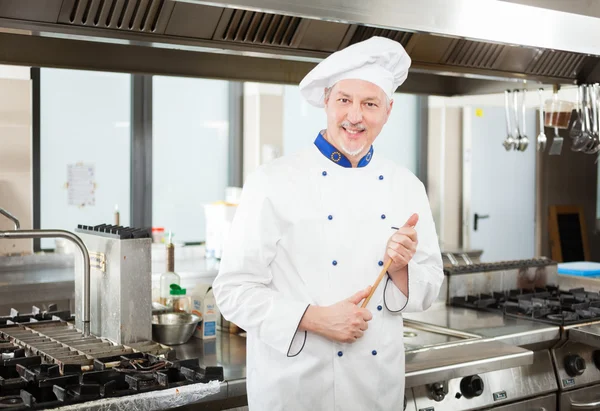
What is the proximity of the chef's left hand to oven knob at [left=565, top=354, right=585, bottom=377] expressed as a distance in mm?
1380

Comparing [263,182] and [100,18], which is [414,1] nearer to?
[263,182]

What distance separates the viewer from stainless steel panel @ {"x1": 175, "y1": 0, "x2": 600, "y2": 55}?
192 cm

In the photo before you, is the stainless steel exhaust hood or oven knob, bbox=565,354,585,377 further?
oven knob, bbox=565,354,585,377

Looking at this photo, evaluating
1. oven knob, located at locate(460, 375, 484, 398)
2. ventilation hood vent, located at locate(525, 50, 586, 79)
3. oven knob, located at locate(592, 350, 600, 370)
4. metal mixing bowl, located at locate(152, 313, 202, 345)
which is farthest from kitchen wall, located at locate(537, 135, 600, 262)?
metal mixing bowl, located at locate(152, 313, 202, 345)

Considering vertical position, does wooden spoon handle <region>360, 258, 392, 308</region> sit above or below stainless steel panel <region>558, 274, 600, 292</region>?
above

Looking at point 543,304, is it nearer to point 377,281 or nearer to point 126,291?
point 377,281

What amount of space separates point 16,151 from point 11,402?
3.29 metres

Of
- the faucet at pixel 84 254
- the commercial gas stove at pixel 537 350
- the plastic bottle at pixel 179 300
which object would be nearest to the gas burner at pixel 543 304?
the commercial gas stove at pixel 537 350

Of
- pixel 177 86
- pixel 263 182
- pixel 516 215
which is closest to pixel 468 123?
pixel 516 215

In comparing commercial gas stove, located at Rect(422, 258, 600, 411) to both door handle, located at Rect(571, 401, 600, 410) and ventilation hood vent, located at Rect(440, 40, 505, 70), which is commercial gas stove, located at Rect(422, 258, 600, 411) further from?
ventilation hood vent, located at Rect(440, 40, 505, 70)

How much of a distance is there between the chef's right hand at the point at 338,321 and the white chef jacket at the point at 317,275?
57 mm

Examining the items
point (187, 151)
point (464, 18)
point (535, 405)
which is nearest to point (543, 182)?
point (187, 151)

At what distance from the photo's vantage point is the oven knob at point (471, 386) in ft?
8.48

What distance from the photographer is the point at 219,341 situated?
2615 mm
